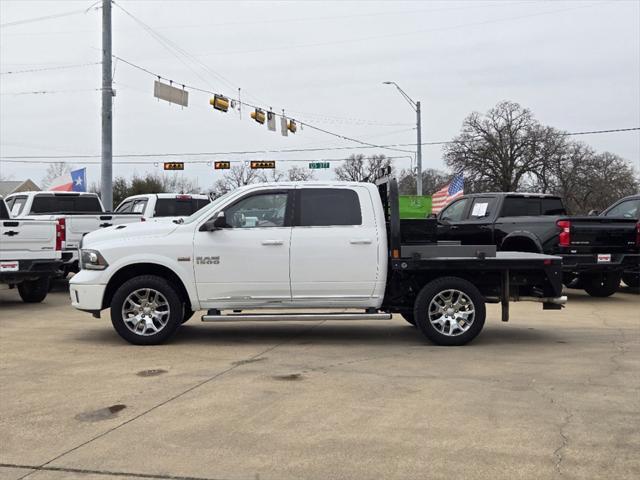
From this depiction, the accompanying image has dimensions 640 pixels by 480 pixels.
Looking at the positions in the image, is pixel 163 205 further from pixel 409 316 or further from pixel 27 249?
pixel 409 316

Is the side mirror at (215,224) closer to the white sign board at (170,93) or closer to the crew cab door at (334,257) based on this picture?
the crew cab door at (334,257)

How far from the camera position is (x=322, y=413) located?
528 cm

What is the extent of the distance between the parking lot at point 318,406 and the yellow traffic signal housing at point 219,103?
1704 cm

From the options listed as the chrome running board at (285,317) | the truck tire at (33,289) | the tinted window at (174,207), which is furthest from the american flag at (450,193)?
the chrome running board at (285,317)

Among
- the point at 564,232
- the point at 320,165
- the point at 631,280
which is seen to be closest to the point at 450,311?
the point at 564,232

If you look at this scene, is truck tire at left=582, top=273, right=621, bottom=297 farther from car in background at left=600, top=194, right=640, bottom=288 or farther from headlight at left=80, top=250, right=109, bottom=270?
headlight at left=80, top=250, right=109, bottom=270

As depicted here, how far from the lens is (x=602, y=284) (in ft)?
44.2

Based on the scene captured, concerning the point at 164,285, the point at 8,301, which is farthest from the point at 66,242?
the point at 164,285

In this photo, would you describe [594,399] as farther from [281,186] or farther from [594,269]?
[594,269]

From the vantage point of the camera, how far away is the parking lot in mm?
4234

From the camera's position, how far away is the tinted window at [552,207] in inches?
547

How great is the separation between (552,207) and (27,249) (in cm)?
1021

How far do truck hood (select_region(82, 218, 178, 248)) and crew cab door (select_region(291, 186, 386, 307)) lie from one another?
159 cm

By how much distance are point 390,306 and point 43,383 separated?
4.07 m
